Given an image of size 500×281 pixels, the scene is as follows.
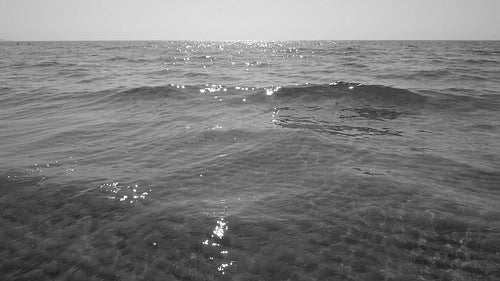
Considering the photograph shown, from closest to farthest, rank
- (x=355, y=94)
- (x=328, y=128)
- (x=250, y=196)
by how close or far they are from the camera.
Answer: (x=250, y=196), (x=328, y=128), (x=355, y=94)

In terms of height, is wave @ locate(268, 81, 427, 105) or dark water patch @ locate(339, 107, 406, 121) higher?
wave @ locate(268, 81, 427, 105)

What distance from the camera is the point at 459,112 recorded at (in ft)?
42.5

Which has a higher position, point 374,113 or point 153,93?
point 153,93

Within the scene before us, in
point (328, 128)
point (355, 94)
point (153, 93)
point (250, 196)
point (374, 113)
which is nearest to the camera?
point (250, 196)

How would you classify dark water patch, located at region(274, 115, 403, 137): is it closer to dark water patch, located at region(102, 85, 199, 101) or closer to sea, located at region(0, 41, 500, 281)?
sea, located at region(0, 41, 500, 281)

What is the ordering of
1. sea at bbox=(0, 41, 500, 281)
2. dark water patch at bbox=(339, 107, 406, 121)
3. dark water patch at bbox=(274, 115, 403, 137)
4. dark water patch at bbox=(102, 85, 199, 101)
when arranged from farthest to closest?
dark water patch at bbox=(102, 85, 199, 101) → dark water patch at bbox=(339, 107, 406, 121) → dark water patch at bbox=(274, 115, 403, 137) → sea at bbox=(0, 41, 500, 281)

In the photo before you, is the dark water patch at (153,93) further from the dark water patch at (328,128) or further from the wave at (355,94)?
the dark water patch at (328,128)

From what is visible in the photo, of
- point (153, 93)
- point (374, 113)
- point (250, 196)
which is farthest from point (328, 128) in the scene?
point (153, 93)

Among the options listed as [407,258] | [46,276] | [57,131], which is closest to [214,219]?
[46,276]

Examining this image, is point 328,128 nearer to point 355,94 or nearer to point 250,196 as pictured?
point 250,196

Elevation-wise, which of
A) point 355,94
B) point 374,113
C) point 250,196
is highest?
point 355,94

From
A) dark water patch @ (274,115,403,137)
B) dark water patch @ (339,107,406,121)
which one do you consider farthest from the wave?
dark water patch @ (274,115,403,137)

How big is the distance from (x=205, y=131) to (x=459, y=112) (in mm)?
9822

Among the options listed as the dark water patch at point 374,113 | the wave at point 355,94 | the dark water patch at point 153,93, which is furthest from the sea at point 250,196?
the dark water patch at point 153,93
